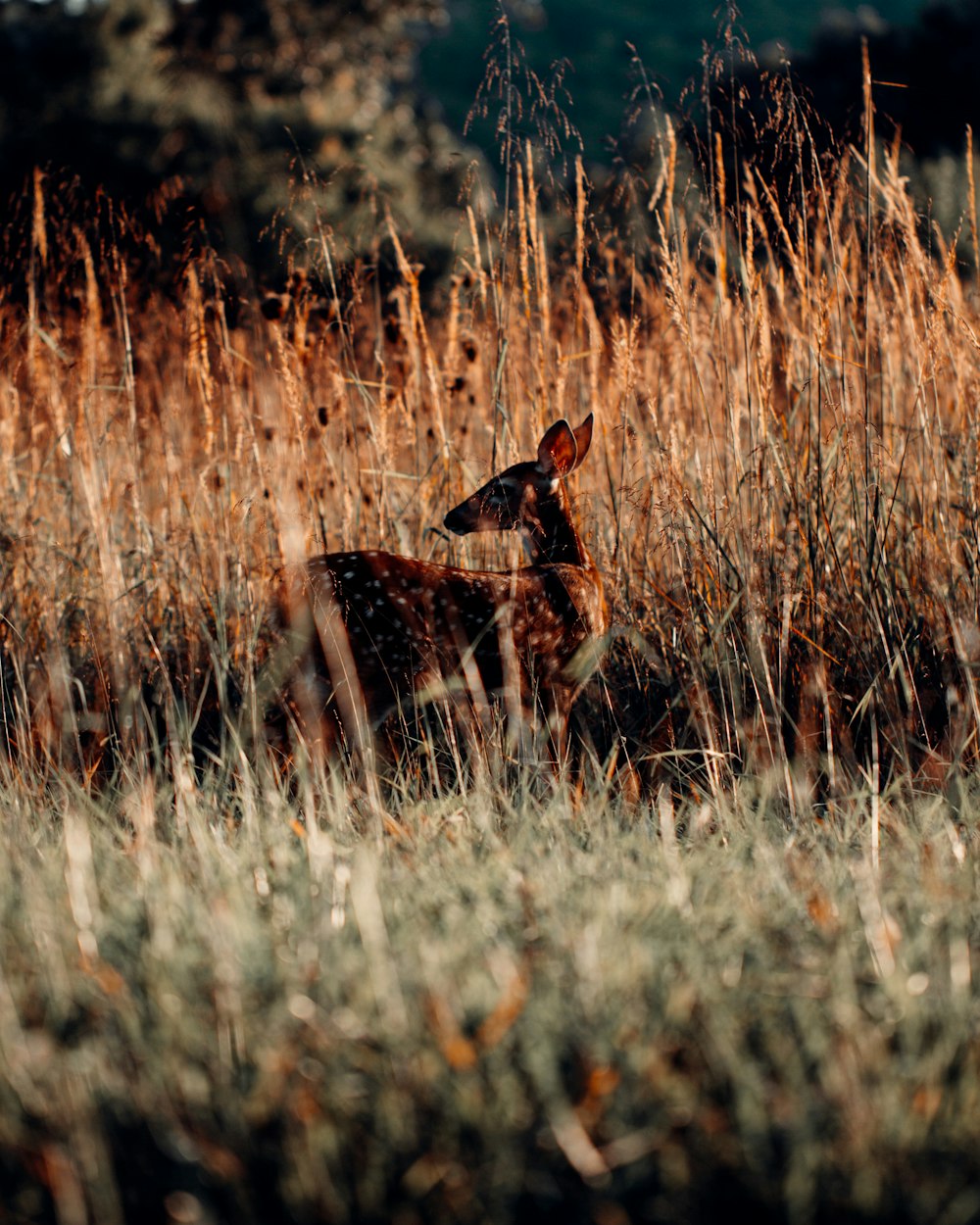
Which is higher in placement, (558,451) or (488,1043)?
(558,451)

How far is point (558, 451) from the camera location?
3.73 metres

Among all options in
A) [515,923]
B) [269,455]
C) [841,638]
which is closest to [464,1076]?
[515,923]

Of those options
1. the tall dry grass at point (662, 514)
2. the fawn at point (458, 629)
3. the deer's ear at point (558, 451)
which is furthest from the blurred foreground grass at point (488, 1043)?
the deer's ear at point (558, 451)

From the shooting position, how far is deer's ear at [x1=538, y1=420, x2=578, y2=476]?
3.68 m

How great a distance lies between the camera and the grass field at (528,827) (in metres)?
1.55

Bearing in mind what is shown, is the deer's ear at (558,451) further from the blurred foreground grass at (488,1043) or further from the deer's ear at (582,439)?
the blurred foreground grass at (488,1043)

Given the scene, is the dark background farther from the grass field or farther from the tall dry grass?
the grass field

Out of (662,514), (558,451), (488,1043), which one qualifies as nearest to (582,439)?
(558,451)

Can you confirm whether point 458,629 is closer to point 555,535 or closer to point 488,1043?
point 555,535

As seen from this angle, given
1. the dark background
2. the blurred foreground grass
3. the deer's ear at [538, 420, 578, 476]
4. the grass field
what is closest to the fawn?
the deer's ear at [538, 420, 578, 476]

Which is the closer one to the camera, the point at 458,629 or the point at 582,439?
the point at 458,629

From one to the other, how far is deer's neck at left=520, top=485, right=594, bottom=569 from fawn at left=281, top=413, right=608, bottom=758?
0.09m

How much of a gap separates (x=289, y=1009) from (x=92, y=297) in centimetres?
297

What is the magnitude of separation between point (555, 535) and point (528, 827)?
5.08ft
